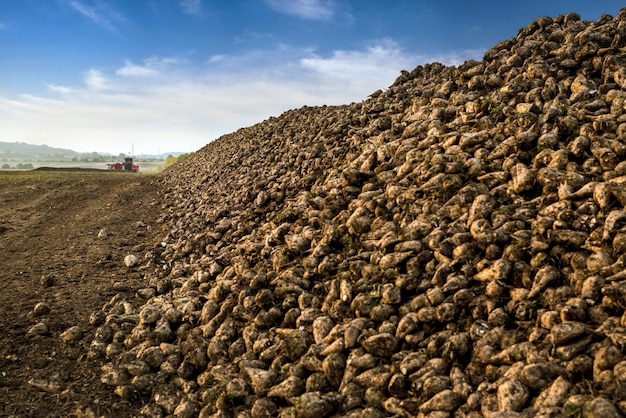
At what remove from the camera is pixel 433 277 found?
18.1ft

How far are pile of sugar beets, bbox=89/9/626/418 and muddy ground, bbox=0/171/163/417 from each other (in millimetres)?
347

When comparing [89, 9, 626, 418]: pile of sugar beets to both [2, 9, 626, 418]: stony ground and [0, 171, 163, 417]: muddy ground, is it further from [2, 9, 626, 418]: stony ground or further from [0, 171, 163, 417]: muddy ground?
[0, 171, 163, 417]: muddy ground

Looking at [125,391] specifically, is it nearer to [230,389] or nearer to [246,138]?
[230,389]

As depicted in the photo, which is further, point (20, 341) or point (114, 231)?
point (114, 231)

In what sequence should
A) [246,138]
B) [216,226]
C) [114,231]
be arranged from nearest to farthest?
[216,226] < [114,231] < [246,138]

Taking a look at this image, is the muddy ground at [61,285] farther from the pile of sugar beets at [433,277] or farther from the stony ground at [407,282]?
the pile of sugar beets at [433,277]

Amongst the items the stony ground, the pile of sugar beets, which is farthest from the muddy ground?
the pile of sugar beets

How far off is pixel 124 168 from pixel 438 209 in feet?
159

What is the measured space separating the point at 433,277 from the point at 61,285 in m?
7.26

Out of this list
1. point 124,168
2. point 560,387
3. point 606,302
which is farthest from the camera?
point 124,168

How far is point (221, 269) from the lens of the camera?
814 cm

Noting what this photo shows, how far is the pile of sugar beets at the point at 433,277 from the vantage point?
Answer: 4.29 meters

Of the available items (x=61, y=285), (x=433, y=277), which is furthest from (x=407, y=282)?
(x=61, y=285)

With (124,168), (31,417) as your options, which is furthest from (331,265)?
(124,168)
